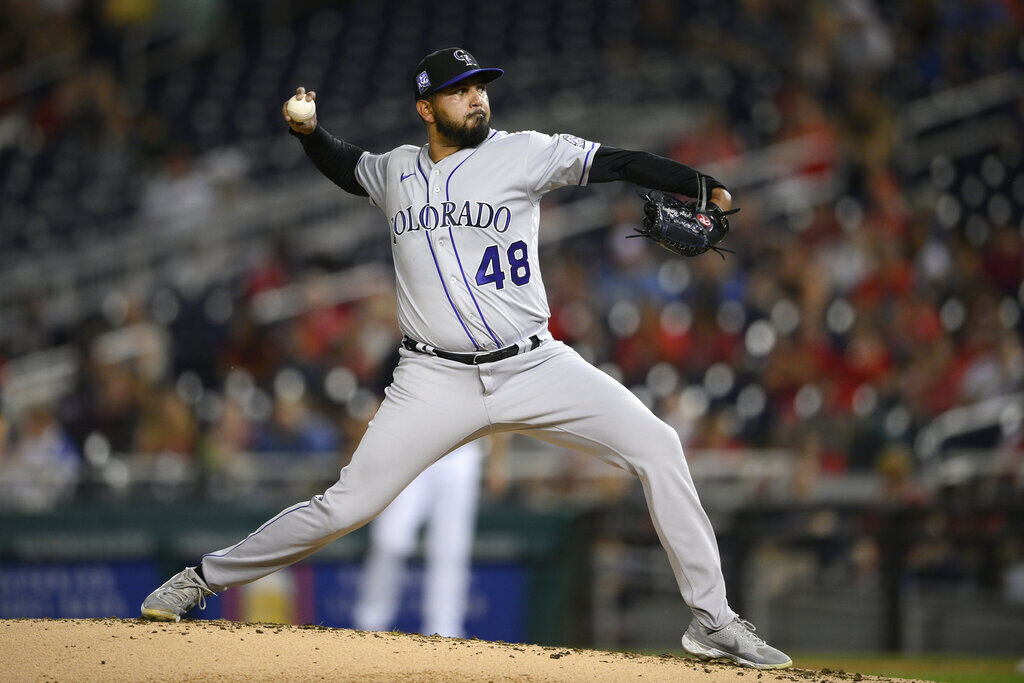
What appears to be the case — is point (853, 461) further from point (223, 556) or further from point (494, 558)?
point (223, 556)

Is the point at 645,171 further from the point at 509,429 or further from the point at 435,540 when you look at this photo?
the point at 435,540

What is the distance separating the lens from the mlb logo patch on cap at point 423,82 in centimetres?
421

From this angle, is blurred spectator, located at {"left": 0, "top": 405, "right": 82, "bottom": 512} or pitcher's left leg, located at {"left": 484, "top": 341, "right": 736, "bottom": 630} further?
blurred spectator, located at {"left": 0, "top": 405, "right": 82, "bottom": 512}

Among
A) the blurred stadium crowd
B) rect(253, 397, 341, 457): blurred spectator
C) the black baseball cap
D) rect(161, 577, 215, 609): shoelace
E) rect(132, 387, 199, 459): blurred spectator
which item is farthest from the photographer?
the blurred stadium crowd

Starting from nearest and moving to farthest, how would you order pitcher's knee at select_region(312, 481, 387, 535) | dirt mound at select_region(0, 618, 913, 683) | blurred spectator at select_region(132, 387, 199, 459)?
dirt mound at select_region(0, 618, 913, 683)
pitcher's knee at select_region(312, 481, 387, 535)
blurred spectator at select_region(132, 387, 199, 459)

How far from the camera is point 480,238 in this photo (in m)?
4.14

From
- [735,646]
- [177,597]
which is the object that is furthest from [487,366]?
[177,597]

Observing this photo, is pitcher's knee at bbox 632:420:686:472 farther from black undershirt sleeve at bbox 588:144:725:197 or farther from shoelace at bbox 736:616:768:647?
black undershirt sleeve at bbox 588:144:725:197

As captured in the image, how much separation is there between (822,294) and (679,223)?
6.32m

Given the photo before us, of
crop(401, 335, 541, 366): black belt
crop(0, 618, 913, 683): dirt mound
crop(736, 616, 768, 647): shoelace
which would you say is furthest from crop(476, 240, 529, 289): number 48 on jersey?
crop(736, 616, 768, 647): shoelace

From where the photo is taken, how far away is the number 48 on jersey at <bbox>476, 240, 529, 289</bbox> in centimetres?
414

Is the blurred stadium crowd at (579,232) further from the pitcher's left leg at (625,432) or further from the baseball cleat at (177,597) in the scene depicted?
the pitcher's left leg at (625,432)

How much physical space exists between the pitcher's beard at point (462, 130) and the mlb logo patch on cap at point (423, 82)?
0.10m

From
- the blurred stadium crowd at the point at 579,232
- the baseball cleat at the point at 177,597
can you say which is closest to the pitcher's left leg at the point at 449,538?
the blurred stadium crowd at the point at 579,232
